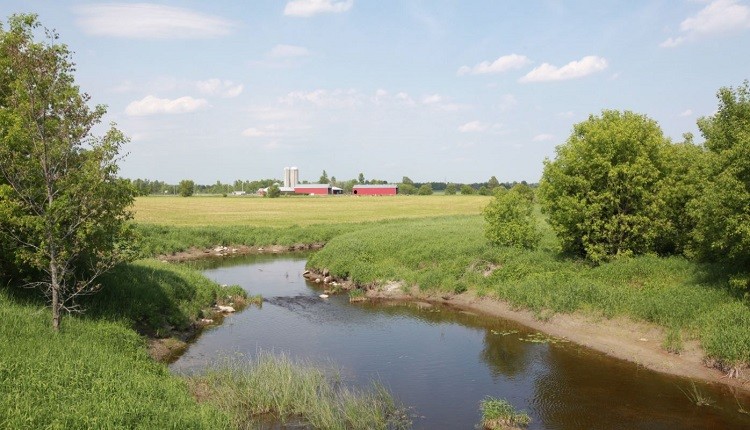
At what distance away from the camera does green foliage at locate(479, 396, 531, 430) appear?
1658 cm

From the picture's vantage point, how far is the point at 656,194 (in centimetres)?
3017

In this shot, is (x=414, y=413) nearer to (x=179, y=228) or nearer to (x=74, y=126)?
(x=74, y=126)

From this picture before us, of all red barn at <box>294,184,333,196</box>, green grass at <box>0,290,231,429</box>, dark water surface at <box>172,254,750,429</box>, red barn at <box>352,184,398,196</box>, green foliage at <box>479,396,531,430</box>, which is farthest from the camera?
red barn at <box>294,184,333,196</box>

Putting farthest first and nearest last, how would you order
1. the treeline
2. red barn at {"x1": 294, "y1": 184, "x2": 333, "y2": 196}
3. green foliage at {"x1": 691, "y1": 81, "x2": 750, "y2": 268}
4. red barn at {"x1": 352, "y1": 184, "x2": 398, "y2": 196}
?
red barn at {"x1": 294, "y1": 184, "x2": 333, "y2": 196} < red barn at {"x1": 352, "y1": 184, "x2": 398, "y2": 196} < the treeline < green foliage at {"x1": 691, "y1": 81, "x2": 750, "y2": 268}

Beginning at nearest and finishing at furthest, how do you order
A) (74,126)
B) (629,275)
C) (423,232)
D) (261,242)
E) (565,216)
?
(74,126), (629,275), (565,216), (423,232), (261,242)

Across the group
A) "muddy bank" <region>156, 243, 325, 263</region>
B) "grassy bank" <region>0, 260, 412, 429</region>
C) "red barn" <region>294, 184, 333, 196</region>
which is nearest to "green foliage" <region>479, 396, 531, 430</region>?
"grassy bank" <region>0, 260, 412, 429</region>

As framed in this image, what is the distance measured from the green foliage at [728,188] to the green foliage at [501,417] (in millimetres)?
11056

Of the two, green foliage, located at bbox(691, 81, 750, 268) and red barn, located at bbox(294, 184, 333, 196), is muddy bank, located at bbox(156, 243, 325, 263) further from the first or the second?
red barn, located at bbox(294, 184, 333, 196)

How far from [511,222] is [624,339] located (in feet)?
47.9

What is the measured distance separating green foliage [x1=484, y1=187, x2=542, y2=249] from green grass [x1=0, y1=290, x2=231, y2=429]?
2521 centimetres

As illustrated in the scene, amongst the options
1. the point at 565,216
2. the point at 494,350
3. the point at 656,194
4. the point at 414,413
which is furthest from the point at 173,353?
the point at 656,194

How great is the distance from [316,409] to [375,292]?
2106 cm

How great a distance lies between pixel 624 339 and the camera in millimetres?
24500

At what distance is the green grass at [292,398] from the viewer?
16438 mm
